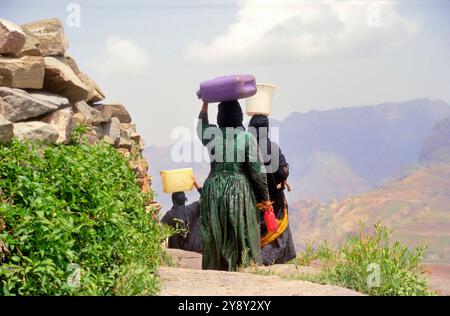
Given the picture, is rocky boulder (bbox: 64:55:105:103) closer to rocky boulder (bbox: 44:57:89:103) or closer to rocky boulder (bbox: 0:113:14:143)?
rocky boulder (bbox: 44:57:89:103)

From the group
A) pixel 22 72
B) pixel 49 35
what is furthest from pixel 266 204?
Result: pixel 49 35

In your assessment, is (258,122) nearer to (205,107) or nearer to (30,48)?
(205,107)

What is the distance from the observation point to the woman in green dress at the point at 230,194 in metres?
7.94

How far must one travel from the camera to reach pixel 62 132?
25.6ft

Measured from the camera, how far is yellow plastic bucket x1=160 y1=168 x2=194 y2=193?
35.6ft

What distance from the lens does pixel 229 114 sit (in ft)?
26.4

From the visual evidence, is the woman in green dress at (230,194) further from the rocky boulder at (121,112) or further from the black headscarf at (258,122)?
the rocky boulder at (121,112)

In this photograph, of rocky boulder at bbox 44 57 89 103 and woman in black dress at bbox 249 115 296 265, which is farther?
woman in black dress at bbox 249 115 296 265

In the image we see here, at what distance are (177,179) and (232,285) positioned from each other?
4837 mm

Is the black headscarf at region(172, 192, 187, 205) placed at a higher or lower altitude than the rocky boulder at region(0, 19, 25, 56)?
lower

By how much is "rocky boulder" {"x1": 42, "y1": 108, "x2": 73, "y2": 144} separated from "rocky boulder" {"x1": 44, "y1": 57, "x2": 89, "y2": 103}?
0.63m

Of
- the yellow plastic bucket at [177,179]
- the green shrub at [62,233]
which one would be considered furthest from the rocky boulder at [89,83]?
the green shrub at [62,233]

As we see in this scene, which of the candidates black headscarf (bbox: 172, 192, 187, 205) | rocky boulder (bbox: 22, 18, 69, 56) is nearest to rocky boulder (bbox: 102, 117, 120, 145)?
black headscarf (bbox: 172, 192, 187, 205)
